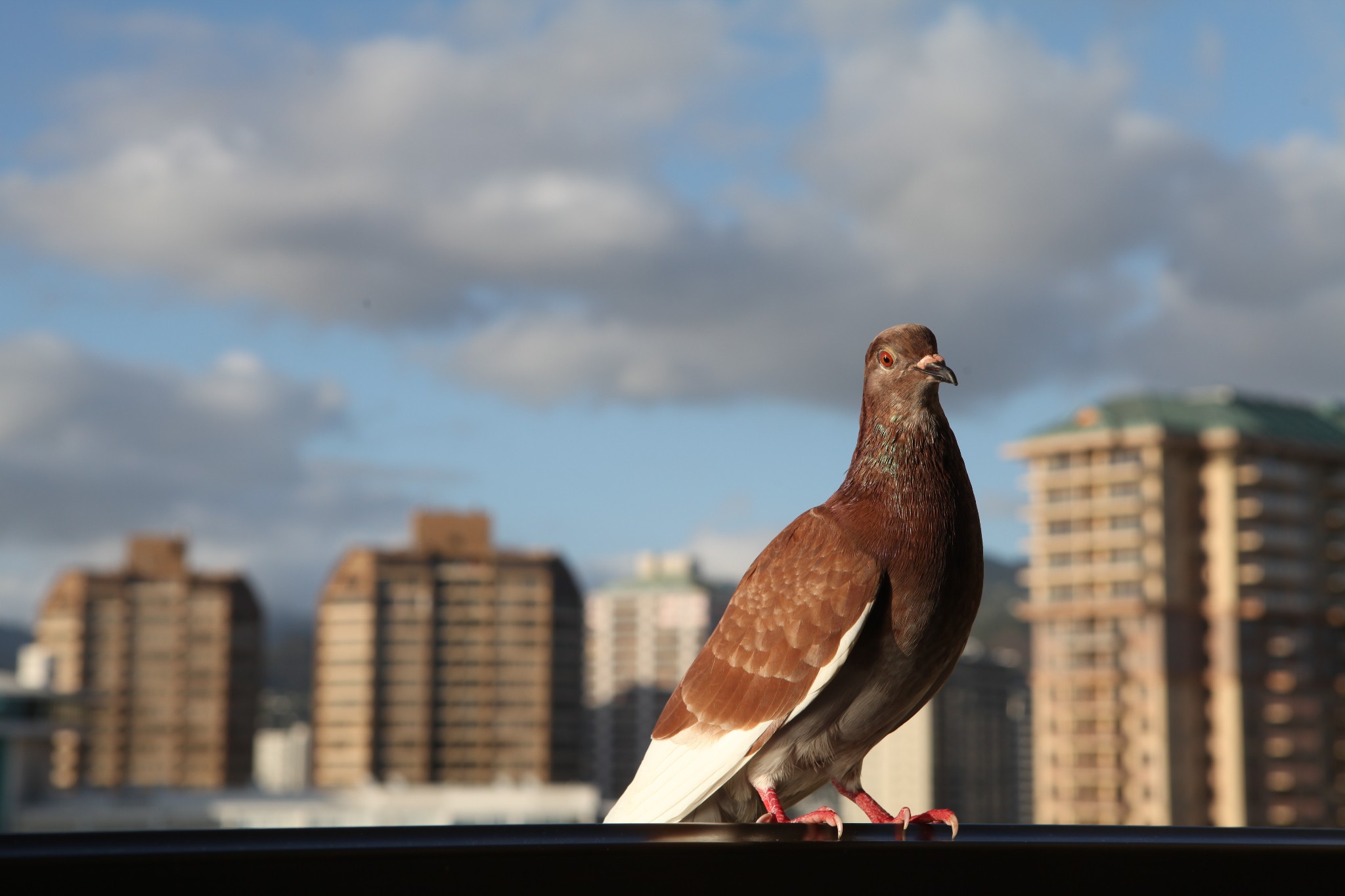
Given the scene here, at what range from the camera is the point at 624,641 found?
81.9 meters

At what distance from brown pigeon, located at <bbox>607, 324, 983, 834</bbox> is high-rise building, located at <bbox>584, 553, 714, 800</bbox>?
6858cm

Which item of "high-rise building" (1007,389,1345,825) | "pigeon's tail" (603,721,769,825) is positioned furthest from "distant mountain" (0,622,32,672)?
"pigeon's tail" (603,721,769,825)

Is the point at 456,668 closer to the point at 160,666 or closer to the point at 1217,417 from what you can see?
the point at 160,666

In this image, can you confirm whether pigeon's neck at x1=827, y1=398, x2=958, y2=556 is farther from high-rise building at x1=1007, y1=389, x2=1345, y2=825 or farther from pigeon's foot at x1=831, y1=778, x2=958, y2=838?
high-rise building at x1=1007, y1=389, x2=1345, y2=825

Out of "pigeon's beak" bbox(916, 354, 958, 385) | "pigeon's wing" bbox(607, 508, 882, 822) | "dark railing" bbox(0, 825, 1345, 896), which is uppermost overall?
"pigeon's beak" bbox(916, 354, 958, 385)

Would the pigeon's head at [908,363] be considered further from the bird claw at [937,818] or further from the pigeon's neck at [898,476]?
the bird claw at [937,818]

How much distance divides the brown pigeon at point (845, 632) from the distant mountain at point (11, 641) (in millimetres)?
142161

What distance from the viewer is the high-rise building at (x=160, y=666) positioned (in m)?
68.6

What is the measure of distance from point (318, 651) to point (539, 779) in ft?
40.0

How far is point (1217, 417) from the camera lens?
4819cm

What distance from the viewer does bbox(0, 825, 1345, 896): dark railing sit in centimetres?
149

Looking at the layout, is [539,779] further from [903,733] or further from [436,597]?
[903,733]

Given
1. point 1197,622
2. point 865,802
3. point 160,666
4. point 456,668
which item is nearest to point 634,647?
point 456,668

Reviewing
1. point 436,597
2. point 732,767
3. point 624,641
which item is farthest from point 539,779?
point 732,767
